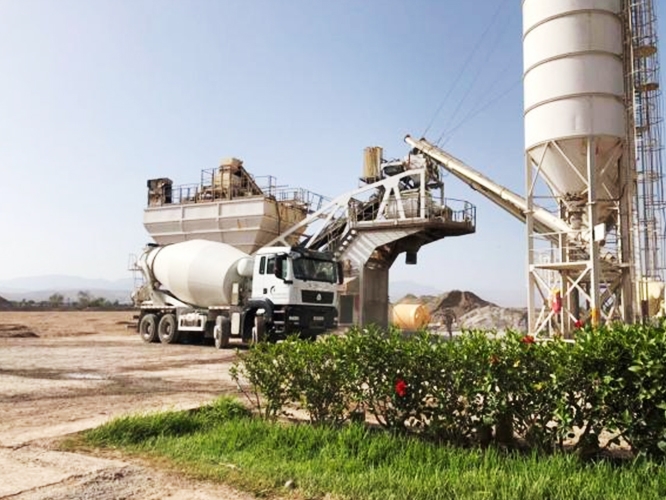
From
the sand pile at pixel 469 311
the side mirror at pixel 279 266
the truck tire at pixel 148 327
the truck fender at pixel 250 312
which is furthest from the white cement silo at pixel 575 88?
the truck tire at pixel 148 327

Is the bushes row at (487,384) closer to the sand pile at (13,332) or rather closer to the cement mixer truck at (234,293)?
the cement mixer truck at (234,293)

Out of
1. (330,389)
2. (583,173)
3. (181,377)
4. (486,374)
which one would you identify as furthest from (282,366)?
(583,173)

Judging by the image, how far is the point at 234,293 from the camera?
2016 centimetres

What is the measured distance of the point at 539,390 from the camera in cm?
466

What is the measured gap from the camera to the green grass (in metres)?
3.93

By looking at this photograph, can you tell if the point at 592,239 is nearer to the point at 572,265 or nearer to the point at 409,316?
the point at 572,265

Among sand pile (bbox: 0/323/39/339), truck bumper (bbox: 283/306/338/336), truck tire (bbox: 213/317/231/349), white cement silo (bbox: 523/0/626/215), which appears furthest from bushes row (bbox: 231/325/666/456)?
sand pile (bbox: 0/323/39/339)

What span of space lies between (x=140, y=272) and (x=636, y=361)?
24.3 m

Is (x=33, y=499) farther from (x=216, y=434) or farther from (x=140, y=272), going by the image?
(x=140, y=272)

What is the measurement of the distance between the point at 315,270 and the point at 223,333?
4.12 m

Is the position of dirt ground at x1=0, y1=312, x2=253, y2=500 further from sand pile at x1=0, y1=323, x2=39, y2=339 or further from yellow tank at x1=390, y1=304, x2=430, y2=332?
yellow tank at x1=390, y1=304, x2=430, y2=332

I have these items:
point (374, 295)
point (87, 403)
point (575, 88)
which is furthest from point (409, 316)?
point (87, 403)

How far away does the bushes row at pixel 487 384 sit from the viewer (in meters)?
4.25

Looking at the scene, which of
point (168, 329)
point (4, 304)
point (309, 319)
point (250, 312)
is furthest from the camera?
point (4, 304)
